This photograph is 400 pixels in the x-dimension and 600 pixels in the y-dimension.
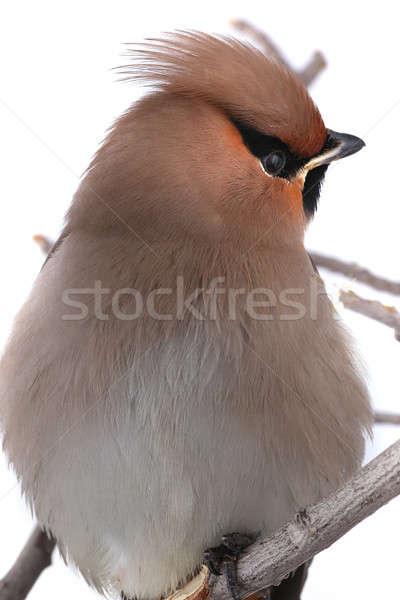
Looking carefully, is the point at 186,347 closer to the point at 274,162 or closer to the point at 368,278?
the point at 274,162

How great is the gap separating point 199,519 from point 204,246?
90cm

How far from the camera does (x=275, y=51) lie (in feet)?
13.4

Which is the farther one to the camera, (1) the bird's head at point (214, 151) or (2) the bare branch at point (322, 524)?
(1) the bird's head at point (214, 151)

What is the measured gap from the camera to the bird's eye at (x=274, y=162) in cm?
354

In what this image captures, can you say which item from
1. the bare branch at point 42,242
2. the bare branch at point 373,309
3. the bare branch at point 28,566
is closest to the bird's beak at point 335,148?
the bare branch at point 373,309

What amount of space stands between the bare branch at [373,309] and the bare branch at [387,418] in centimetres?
45

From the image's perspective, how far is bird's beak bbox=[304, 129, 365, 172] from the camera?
368 cm

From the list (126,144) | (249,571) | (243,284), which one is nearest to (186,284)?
(243,284)

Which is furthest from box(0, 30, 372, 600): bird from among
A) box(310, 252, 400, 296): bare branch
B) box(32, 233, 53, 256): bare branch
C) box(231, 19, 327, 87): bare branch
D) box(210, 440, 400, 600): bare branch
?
box(32, 233, 53, 256): bare branch

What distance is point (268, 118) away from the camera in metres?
3.51

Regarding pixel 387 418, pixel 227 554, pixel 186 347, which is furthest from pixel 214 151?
pixel 227 554

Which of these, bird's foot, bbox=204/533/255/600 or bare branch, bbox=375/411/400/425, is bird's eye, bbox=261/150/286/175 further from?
bird's foot, bbox=204/533/255/600

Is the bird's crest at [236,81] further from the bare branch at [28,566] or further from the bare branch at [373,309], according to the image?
the bare branch at [28,566]

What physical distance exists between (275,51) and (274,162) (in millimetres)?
772
